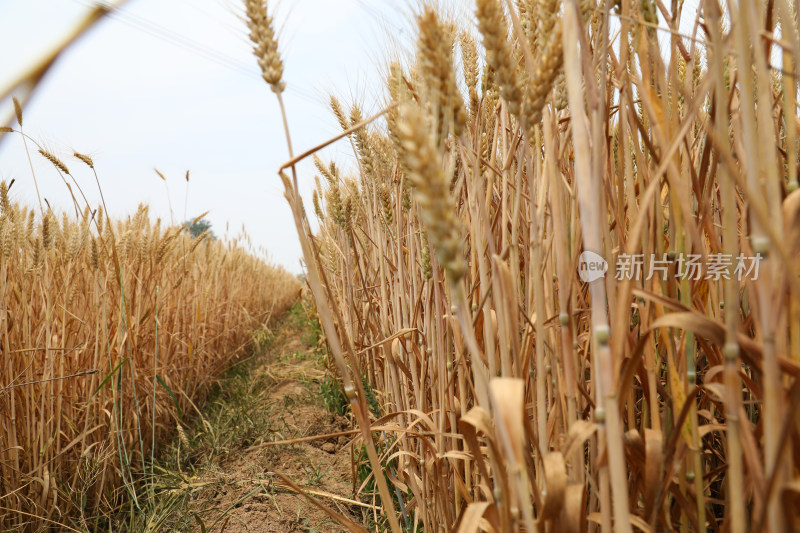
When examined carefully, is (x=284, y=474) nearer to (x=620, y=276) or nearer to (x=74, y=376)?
(x=74, y=376)

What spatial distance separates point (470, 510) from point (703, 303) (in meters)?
0.49

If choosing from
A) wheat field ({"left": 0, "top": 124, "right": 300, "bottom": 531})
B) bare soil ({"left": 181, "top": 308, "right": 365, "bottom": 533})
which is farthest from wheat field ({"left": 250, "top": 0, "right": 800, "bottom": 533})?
wheat field ({"left": 0, "top": 124, "right": 300, "bottom": 531})

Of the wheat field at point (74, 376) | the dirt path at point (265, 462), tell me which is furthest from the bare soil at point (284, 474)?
the wheat field at point (74, 376)

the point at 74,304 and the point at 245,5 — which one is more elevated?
the point at 245,5

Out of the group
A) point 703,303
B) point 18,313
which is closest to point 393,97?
point 703,303

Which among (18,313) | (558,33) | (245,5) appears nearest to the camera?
(558,33)

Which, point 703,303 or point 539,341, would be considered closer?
point 539,341

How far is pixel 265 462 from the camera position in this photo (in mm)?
1891

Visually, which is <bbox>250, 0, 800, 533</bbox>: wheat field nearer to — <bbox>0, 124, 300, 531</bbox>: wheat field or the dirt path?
the dirt path

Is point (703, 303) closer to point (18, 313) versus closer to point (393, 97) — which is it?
point (393, 97)

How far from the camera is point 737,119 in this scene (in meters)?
0.69

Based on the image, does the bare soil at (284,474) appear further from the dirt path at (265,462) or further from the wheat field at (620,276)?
the wheat field at (620,276)

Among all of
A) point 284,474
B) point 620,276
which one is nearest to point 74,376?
point 284,474

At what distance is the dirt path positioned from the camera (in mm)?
1524
